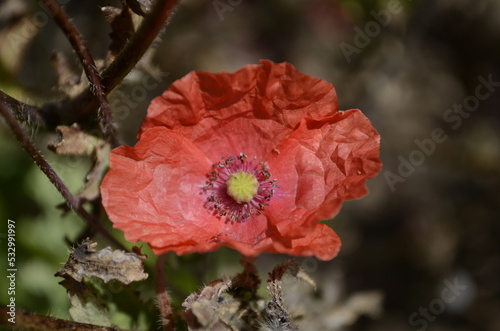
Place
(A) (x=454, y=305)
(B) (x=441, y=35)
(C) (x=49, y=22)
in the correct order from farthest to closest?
(B) (x=441, y=35) → (A) (x=454, y=305) → (C) (x=49, y=22)

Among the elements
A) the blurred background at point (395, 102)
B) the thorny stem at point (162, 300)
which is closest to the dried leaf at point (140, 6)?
the thorny stem at point (162, 300)

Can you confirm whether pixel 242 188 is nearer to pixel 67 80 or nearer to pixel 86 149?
pixel 86 149

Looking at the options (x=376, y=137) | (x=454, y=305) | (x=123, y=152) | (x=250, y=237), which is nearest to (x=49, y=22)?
(x=123, y=152)

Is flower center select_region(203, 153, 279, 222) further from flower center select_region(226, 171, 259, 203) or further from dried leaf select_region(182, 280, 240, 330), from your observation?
dried leaf select_region(182, 280, 240, 330)

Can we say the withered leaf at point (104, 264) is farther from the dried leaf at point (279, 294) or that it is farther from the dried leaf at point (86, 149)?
the dried leaf at point (279, 294)

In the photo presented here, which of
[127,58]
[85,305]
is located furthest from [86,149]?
[85,305]

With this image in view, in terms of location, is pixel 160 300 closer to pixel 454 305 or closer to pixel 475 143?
pixel 454 305
